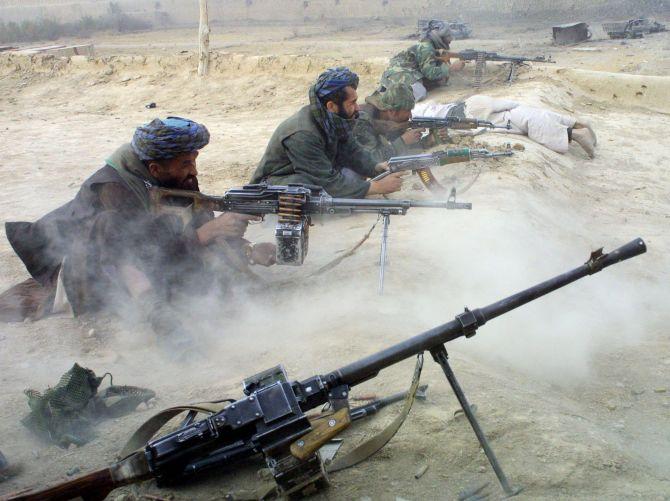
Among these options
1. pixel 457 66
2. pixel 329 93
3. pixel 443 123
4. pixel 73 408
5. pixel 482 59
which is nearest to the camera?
pixel 73 408

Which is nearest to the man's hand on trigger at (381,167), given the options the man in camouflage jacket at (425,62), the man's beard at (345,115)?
the man's beard at (345,115)

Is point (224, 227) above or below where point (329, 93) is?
below

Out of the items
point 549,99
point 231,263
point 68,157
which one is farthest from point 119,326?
point 549,99

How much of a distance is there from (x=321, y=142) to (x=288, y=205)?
1.32m

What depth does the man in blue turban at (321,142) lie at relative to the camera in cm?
512

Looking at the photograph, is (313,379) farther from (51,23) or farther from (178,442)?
(51,23)

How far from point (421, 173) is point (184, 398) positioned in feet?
10.2

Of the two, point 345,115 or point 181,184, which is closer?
point 181,184

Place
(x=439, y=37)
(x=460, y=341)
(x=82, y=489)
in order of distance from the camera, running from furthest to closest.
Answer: (x=439, y=37), (x=460, y=341), (x=82, y=489)

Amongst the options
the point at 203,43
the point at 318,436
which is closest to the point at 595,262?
the point at 318,436

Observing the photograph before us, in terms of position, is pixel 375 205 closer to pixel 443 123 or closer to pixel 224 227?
pixel 224 227

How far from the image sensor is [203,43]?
1327 centimetres

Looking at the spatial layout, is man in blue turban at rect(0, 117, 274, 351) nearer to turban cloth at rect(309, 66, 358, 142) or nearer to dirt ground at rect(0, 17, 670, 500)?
dirt ground at rect(0, 17, 670, 500)

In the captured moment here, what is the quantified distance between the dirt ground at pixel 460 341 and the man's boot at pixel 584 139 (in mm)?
149
